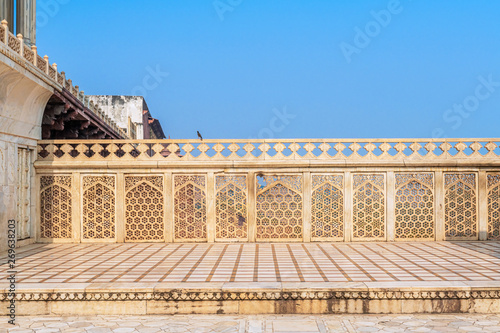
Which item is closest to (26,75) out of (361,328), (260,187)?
(260,187)

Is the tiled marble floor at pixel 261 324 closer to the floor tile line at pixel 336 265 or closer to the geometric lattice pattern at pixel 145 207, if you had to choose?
the floor tile line at pixel 336 265

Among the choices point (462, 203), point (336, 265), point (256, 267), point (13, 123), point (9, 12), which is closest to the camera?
point (256, 267)

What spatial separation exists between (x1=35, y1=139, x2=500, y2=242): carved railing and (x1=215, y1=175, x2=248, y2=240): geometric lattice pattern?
2 cm

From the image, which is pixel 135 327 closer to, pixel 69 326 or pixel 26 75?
pixel 69 326

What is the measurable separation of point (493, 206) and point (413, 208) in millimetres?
1682

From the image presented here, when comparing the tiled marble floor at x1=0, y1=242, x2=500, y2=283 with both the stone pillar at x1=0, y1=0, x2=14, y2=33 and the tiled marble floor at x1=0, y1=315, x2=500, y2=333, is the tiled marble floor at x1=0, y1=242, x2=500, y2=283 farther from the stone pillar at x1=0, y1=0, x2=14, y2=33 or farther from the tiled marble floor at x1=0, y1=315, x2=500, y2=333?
the stone pillar at x1=0, y1=0, x2=14, y2=33

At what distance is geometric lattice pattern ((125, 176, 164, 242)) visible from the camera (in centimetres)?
895

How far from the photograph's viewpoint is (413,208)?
8.89 m

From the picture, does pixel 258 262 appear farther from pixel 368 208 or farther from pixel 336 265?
pixel 368 208

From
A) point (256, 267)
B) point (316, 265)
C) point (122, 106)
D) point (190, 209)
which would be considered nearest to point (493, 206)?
point (316, 265)

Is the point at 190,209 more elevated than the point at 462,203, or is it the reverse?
the point at 462,203

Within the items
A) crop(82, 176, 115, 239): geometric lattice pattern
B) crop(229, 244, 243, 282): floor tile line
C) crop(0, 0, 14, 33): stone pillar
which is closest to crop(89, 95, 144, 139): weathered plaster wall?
crop(0, 0, 14, 33): stone pillar

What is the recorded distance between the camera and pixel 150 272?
5742mm

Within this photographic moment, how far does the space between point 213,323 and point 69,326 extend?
1.49 m
